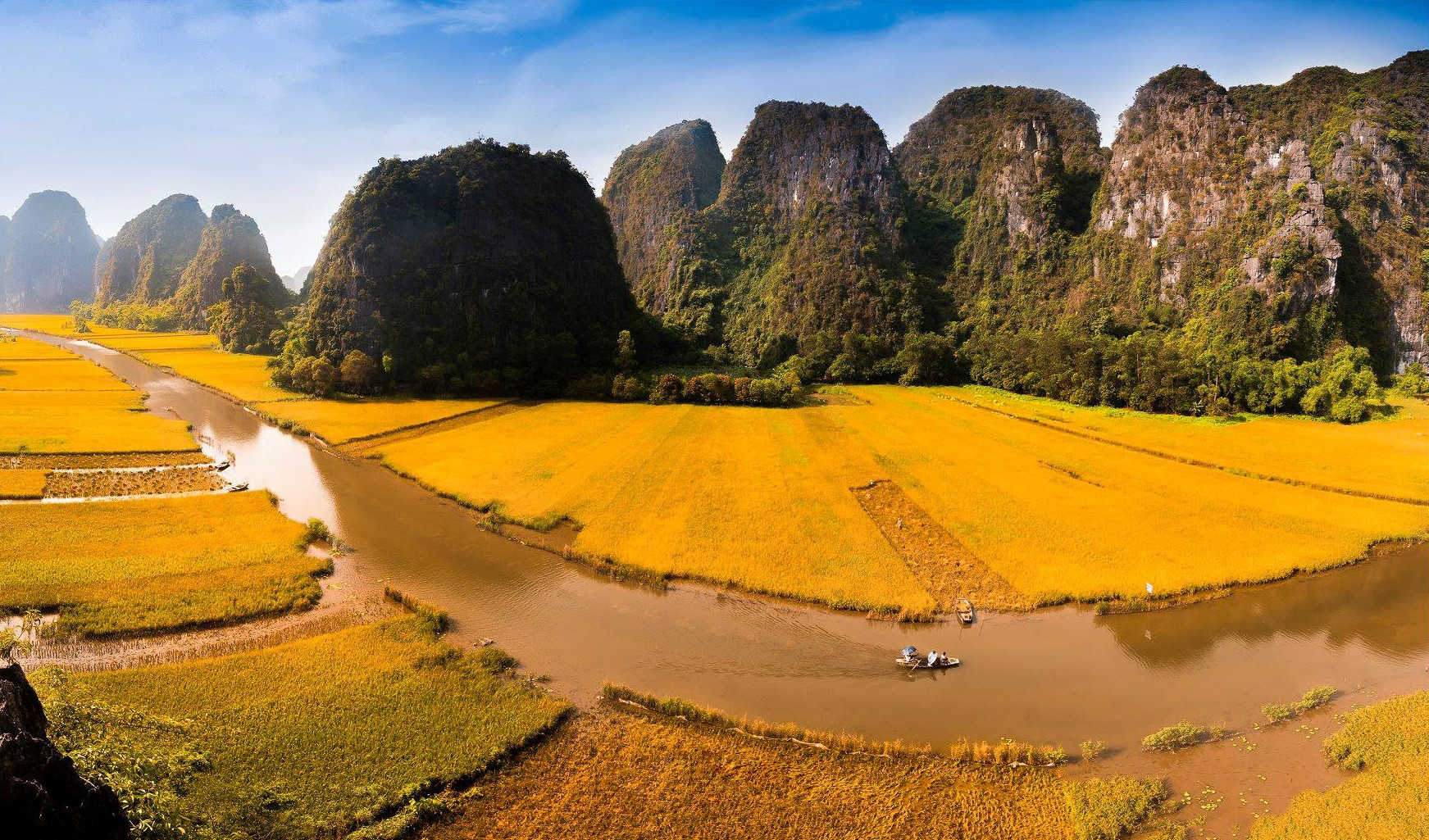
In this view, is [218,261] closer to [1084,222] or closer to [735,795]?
[735,795]

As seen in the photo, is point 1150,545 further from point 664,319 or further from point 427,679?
point 664,319

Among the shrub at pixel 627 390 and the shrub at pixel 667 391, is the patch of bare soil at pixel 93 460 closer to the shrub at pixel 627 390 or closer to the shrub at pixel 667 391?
the shrub at pixel 627 390

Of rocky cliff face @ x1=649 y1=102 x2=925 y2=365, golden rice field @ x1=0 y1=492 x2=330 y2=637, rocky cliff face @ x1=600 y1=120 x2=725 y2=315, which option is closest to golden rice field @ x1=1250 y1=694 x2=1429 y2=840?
golden rice field @ x1=0 y1=492 x2=330 y2=637

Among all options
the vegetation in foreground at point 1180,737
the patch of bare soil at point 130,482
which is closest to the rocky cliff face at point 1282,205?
the vegetation in foreground at point 1180,737

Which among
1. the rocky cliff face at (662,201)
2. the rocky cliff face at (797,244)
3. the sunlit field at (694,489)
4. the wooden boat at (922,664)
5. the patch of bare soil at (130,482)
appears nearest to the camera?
the wooden boat at (922,664)

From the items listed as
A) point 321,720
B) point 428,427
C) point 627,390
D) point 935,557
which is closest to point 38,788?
point 321,720

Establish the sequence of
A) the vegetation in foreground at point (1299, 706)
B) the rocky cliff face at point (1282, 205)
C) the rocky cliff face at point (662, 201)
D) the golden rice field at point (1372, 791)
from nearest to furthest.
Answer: the golden rice field at point (1372, 791), the vegetation in foreground at point (1299, 706), the rocky cliff face at point (1282, 205), the rocky cliff face at point (662, 201)

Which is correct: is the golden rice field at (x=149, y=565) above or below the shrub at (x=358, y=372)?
below
